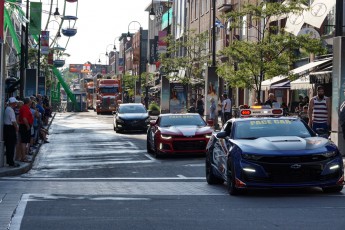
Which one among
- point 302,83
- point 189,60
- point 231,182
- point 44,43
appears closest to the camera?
point 231,182

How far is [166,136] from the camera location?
884 inches

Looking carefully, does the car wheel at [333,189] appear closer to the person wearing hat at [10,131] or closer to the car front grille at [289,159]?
the car front grille at [289,159]

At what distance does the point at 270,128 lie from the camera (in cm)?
1355

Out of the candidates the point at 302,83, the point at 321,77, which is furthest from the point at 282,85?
the point at 321,77

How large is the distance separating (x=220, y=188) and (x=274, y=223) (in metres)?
4.85

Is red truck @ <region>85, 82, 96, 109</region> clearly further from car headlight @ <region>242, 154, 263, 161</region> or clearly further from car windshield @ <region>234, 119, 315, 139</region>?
car headlight @ <region>242, 154, 263, 161</region>

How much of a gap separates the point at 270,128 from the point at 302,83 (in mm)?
19734

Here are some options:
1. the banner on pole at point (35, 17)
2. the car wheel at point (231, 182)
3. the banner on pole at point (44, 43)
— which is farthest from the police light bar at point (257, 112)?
the banner on pole at point (44, 43)

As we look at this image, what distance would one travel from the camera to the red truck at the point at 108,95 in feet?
267

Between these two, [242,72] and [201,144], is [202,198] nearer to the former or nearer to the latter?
[201,144]

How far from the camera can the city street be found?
9.41 meters

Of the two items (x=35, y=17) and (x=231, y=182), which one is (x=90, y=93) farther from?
(x=231, y=182)

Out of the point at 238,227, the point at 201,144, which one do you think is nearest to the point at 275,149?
the point at 238,227

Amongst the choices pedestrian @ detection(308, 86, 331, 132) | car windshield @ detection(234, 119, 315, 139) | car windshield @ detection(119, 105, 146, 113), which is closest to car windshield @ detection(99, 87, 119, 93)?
car windshield @ detection(119, 105, 146, 113)
